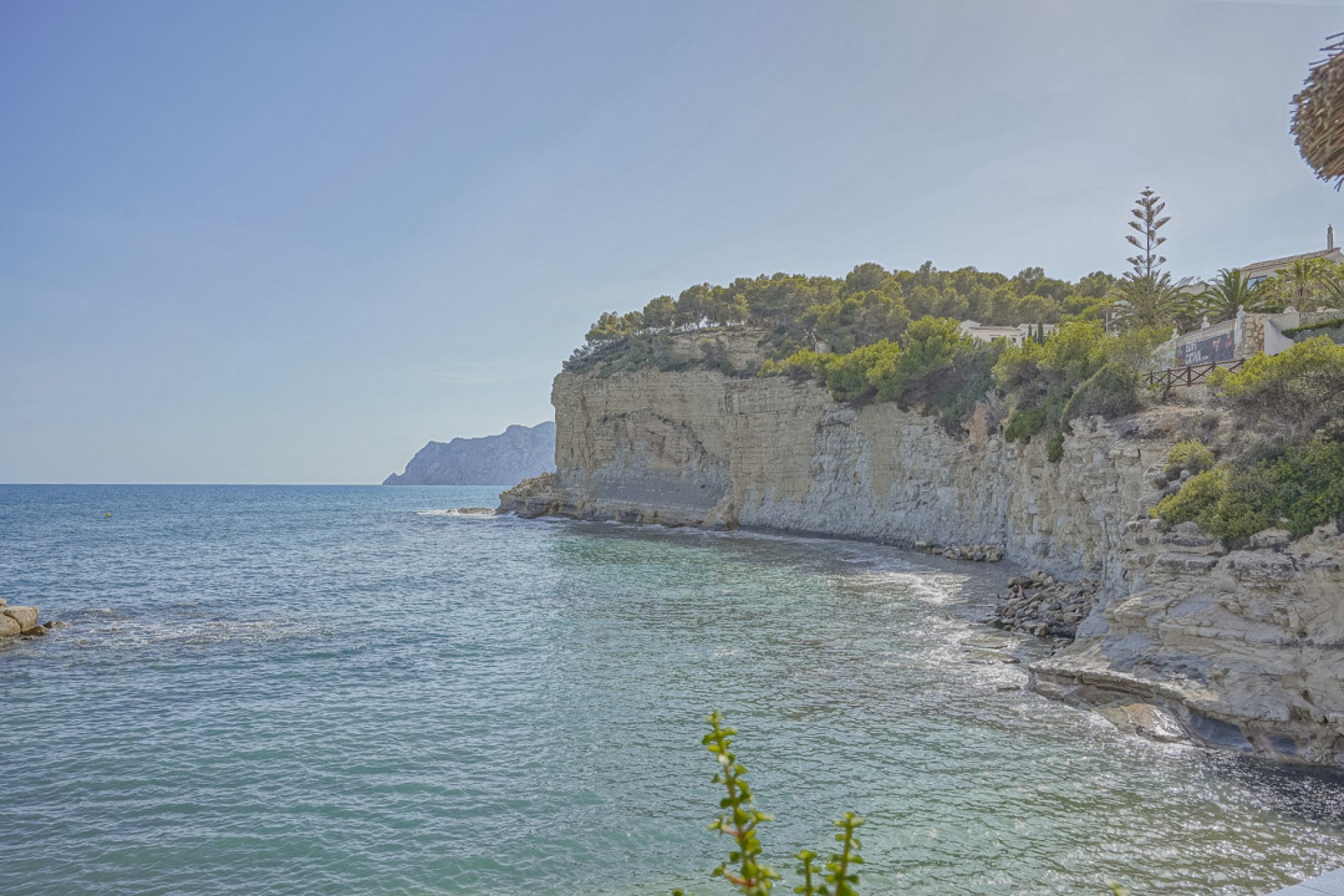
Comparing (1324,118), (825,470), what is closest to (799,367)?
(825,470)

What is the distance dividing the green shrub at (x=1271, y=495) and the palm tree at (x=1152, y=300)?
19115 mm

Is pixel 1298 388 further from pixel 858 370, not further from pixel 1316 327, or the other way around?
pixel 858 370

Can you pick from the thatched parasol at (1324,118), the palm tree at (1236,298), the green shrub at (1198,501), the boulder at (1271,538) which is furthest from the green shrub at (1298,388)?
the palm tree at (1236,298)

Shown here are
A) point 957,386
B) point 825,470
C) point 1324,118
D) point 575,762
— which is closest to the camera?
point 1324,118

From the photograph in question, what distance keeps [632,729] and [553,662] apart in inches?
180

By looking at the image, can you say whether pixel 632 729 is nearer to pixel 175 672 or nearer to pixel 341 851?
pixel 341 851

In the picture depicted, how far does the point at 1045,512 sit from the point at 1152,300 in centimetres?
1037

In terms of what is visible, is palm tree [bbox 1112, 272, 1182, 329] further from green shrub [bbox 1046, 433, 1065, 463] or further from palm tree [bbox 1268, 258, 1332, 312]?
green shrub [bbox 1046, 433, 1065, 463]

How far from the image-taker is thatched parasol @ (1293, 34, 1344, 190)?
6168 mm

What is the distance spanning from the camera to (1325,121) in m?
6.35

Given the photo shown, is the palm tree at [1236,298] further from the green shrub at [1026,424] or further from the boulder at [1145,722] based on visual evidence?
the boulder at [1145,722]

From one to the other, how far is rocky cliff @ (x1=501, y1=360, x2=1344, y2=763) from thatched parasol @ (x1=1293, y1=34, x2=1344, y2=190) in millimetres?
6491

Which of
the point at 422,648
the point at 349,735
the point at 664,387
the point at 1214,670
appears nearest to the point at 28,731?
the point at 349,735

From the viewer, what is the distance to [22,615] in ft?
62.1
